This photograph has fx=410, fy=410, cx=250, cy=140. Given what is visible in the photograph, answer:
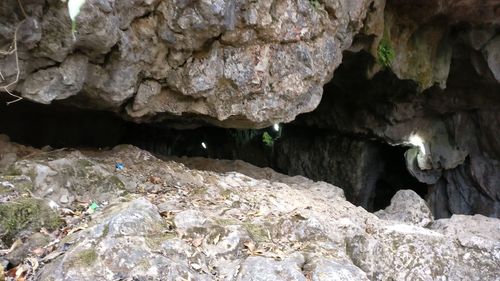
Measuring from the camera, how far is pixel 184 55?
5.78 m

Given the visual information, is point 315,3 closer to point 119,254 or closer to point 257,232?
point 257,232

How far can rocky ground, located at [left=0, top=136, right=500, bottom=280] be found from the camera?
130 inches

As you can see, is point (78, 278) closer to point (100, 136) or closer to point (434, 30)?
point (100, 136)

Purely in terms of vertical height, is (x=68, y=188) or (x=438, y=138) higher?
(x=438, y=138)

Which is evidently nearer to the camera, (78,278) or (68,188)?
(78,278)

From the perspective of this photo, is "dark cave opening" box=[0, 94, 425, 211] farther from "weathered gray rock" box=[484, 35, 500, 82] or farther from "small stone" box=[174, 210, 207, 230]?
"weathered gray rock" box=[484, 35, 500, 82]

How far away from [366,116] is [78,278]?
39.3 ft

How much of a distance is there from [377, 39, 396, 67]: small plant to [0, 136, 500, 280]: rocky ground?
480 cm

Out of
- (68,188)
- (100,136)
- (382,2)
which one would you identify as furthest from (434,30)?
(68,188)

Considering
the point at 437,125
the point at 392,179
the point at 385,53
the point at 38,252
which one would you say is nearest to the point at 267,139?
the point at 392,179

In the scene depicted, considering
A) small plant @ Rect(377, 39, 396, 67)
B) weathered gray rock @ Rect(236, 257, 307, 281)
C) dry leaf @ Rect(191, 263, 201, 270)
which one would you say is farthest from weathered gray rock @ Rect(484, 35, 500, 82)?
dry leaf @ Rect(191, 263, 201, 270)

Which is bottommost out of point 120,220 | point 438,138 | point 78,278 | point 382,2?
point 78,278

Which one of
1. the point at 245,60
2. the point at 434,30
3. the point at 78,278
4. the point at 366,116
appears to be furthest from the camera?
the point at 366,116

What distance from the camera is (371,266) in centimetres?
450
